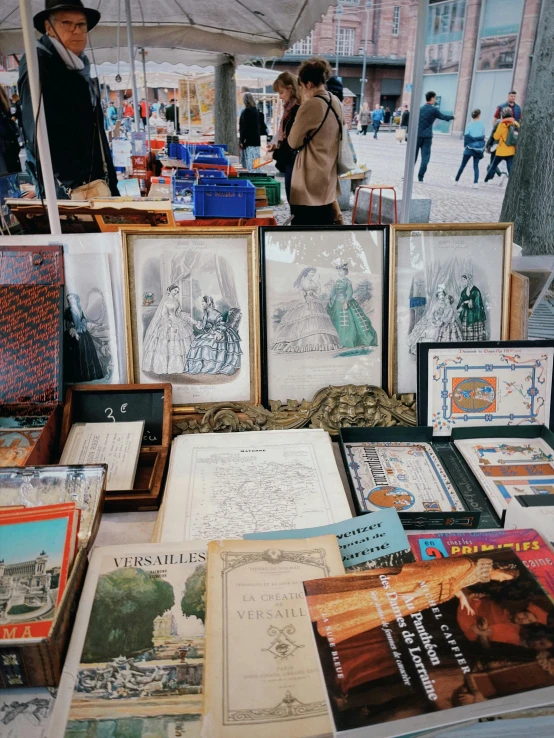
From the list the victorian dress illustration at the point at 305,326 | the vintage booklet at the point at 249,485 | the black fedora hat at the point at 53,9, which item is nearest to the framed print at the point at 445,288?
the victorian dress illustration at the point at 305,326

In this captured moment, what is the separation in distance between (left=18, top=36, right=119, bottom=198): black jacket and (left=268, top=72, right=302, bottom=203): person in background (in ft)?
5.57

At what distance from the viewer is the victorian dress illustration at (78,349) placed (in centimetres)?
133

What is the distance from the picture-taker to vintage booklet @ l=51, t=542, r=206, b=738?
2.31ft

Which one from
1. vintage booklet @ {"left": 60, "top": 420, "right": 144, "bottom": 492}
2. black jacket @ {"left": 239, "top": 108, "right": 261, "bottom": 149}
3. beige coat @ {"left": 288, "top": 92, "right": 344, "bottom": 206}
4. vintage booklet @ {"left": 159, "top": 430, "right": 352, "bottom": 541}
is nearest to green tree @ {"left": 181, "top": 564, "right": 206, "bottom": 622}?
vintage booklet @ {"left": 159, "top": 430, "right": 352, "bottom": 541}

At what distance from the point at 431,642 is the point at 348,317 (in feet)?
2.80

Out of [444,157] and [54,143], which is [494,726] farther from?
[444,157]

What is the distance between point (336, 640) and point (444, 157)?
49.9ft

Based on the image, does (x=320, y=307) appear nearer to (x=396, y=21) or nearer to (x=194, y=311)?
(x=194, y=311)

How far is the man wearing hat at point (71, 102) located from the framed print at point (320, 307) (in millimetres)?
1205

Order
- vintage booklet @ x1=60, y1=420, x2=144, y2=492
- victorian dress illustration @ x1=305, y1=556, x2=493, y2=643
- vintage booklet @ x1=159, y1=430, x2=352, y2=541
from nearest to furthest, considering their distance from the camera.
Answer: victorian dress illustration @ x1=305, y1=556, x2=493, y2=643 < vintage booklet @ x1=159, y1=430, x2=352, y2=541 < vintage booklet @ x1=60, y1=420, x2=144, y2=492

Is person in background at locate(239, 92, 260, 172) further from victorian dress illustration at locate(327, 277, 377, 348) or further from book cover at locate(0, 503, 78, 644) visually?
book cover at locate(0, 503, 78, 644)

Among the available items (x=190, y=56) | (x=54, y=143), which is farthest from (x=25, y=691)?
(x=190, y=56)

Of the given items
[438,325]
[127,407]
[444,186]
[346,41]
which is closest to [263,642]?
[127,407]

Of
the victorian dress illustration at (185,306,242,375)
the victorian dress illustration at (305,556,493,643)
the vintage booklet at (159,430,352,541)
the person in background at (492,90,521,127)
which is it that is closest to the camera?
the victorian dress illustration at (305,556,493,643)
